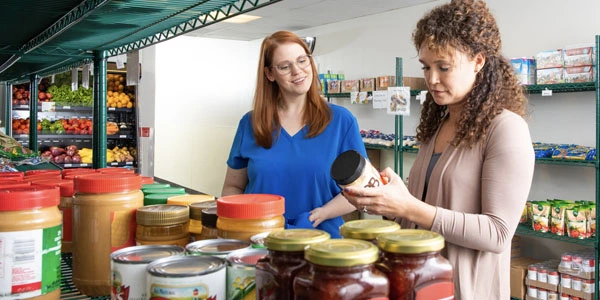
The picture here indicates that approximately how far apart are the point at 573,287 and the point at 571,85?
1.42 metres

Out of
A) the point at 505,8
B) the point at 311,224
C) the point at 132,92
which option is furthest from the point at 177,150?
the point at 311,224

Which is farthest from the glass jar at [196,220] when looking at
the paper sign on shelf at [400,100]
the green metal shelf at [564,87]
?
the paper sign on shelf at [400,100]

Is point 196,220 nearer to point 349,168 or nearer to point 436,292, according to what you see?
point 349,168

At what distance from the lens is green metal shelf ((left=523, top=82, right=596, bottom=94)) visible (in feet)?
11.9

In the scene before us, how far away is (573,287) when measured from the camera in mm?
3746

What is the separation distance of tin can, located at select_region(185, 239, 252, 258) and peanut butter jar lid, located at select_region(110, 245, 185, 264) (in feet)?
0.06

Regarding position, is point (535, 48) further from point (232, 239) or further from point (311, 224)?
point (232, 239)

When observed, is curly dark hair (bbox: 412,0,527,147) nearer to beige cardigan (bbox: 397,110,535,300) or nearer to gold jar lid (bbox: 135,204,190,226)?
beige cardigan (bbox: 397,110,535,300)

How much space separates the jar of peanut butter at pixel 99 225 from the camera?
3.57 ft

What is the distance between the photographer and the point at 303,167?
5.46 feet

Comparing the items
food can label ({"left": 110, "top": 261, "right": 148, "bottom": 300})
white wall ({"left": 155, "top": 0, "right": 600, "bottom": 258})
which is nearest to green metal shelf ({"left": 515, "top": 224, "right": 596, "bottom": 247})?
white wall ({"left": 155, "top": 0, "right": 600, "bottom": 258})

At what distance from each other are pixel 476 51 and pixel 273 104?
75 centimetres

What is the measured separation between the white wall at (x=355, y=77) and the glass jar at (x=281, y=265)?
3422mm

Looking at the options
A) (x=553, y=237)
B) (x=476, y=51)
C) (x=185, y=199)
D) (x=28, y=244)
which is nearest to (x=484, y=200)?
(x=476, y=51)
